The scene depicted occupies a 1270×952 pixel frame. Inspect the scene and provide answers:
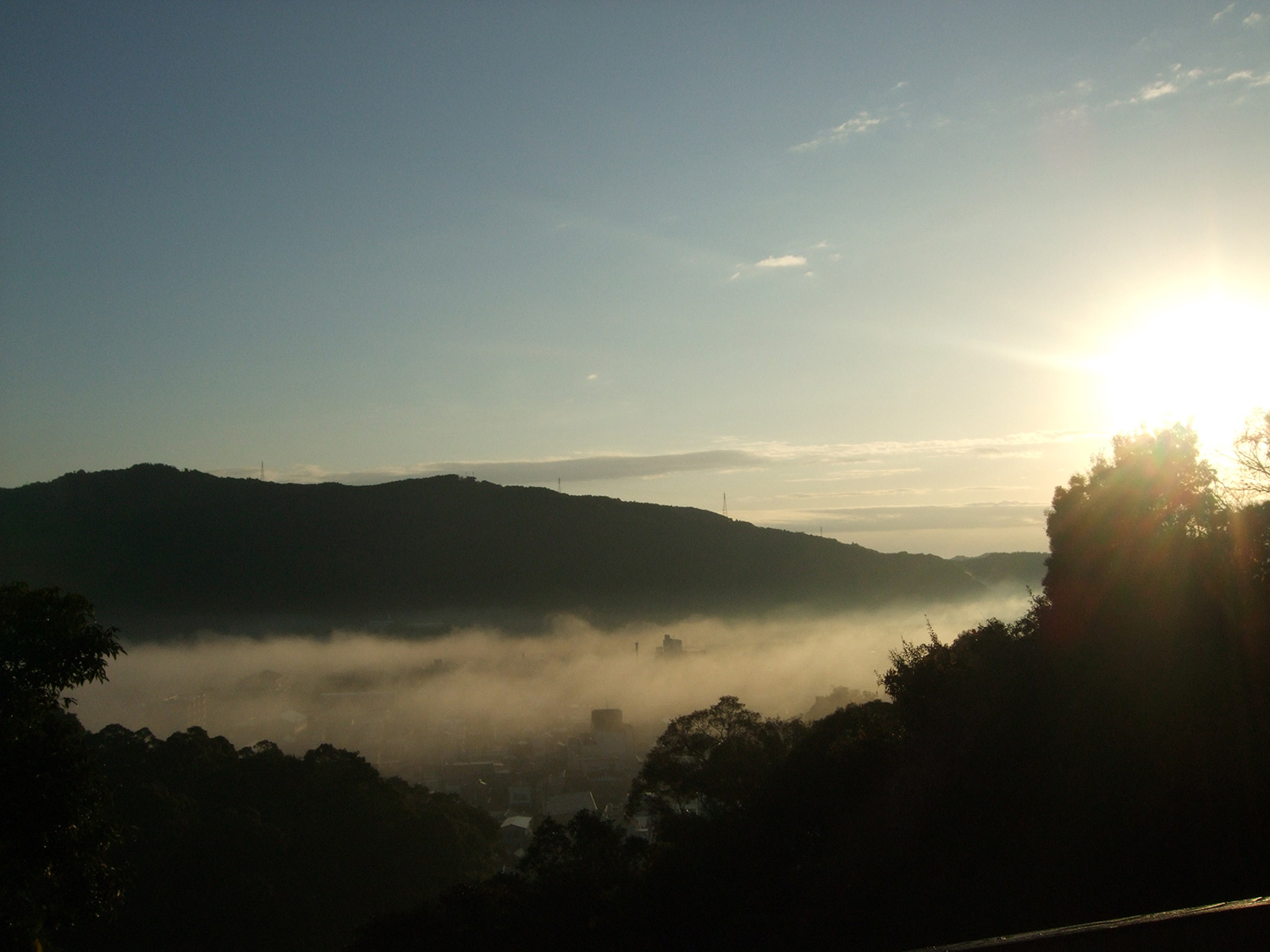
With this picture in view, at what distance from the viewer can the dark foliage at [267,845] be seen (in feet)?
59.7

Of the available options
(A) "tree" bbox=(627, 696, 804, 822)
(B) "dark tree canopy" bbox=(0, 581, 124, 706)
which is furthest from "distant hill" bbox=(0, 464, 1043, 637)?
(B) "dark tree canopy" bbox=(0, 581, 124, 706)

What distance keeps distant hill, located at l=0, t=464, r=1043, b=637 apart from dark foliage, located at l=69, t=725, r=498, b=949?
43.9 m

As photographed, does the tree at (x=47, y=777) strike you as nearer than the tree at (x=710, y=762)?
Yes

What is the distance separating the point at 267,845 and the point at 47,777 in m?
15.9

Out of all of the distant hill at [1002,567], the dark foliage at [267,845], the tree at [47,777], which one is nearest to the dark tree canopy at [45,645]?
the tree at [47,777]

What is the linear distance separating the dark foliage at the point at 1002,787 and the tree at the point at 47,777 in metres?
6.47

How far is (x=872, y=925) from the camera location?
8.20 m

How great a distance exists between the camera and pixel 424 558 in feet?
241

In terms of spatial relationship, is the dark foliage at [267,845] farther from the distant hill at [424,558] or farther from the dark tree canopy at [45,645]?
the distant hill at [424,558]

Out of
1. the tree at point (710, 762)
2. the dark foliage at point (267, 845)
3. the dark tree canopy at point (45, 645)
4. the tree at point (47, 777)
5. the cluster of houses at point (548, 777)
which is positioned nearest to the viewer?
the tree at point (47, 777)

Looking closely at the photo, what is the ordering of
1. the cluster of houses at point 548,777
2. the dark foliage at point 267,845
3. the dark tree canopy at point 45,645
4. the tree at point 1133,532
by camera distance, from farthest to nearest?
1. the cluster of houses at point 548,777
2. the dark foliage at point 267,845
3. the tree at point 1133,532
4. the dark tree canopy at point 45,645

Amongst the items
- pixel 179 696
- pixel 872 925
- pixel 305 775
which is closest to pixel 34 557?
pixel 179 696

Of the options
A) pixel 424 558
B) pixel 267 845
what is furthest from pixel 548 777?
pixel 424 558

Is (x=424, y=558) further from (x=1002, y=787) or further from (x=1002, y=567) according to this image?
(x=1002, y=787)
